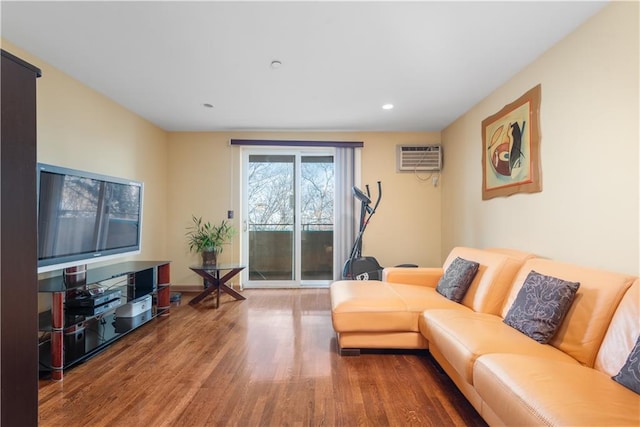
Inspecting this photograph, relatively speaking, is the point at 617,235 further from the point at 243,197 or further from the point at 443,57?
the point at 243,197

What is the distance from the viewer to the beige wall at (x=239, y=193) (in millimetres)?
4324

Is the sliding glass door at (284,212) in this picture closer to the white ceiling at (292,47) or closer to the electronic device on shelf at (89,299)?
the white ceiling at (292,47)

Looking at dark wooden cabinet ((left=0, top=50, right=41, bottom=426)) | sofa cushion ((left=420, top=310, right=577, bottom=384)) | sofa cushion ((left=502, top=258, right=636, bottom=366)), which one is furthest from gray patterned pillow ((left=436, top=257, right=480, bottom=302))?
dark wooden cabinet ((left=0, top=50, right=41, bottom=426))

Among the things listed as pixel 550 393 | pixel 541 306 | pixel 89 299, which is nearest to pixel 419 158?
pixel 541 306

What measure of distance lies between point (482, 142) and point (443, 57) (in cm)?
124

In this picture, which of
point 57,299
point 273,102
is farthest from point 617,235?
point 57,299

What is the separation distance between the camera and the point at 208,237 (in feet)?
13.5

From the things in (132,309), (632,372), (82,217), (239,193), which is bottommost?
(132,309)

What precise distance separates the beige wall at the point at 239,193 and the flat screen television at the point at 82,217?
52.9 inches

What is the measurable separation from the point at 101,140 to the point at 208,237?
170cm

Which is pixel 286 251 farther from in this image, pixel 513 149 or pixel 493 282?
pixel 513 149

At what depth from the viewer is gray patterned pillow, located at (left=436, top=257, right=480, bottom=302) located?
7.97 ft

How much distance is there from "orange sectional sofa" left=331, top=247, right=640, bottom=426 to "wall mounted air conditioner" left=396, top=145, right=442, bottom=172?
1912 mm

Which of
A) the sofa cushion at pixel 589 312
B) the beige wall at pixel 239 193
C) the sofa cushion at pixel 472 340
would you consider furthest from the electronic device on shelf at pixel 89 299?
the sofa cushion at pixel 589 312
